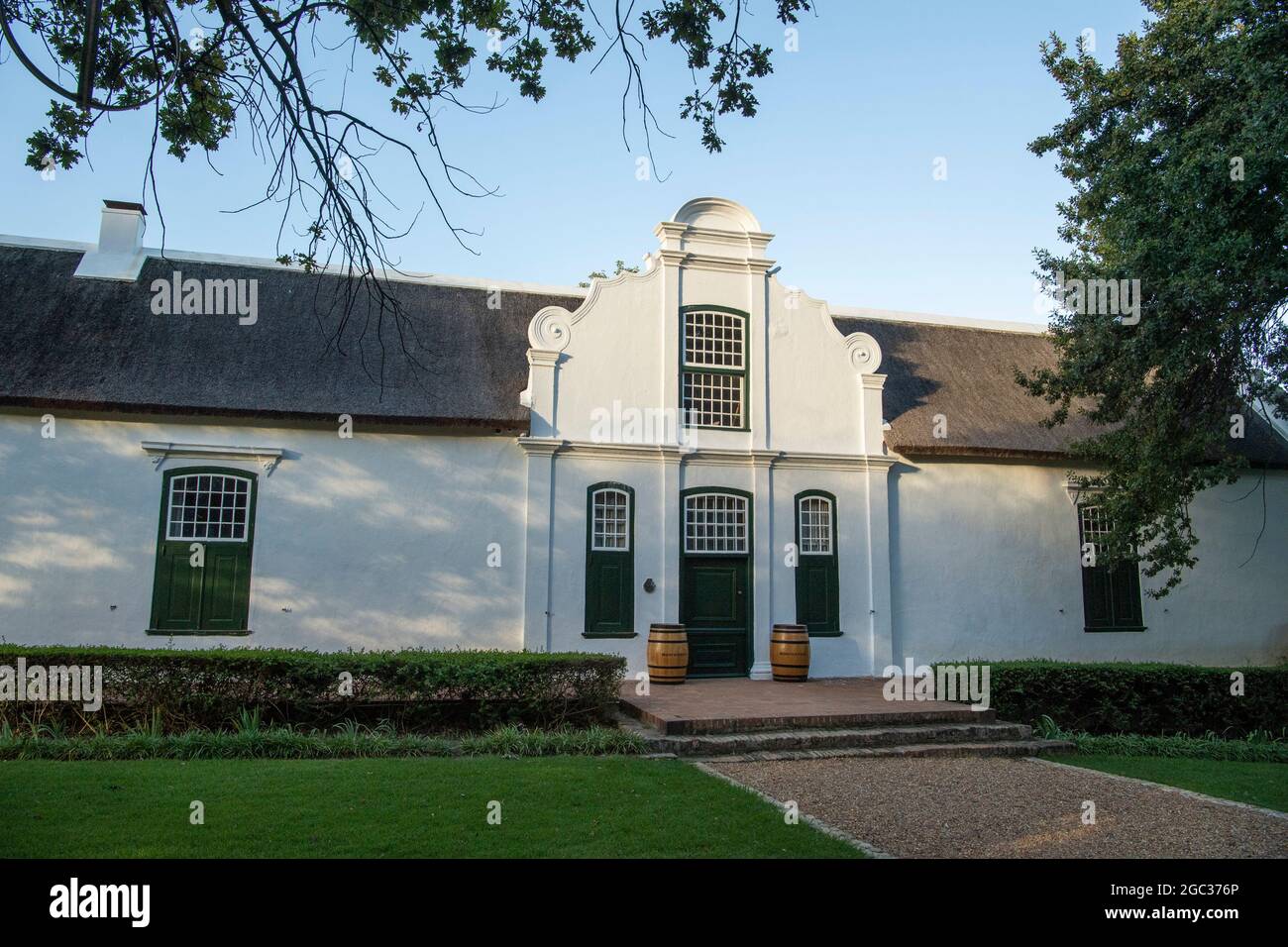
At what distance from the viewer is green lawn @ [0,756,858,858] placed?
225 inches

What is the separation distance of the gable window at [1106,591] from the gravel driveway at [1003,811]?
7649mm

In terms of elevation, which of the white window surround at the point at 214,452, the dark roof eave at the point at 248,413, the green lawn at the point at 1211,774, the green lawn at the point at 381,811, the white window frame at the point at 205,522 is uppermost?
the dark roof eave at the point at 248,413

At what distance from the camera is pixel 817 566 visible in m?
15.2

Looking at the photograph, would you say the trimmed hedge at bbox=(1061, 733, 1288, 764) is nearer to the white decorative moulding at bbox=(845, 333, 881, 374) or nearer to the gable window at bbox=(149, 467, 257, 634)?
the white decorative moulding at bbox=(845, 333, 881, 374)

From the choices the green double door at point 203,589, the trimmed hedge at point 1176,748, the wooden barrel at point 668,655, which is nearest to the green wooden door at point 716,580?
the wooden barrel at point 668,655

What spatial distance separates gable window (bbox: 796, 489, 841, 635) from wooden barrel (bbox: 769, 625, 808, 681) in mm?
791

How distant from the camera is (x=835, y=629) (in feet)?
49.6

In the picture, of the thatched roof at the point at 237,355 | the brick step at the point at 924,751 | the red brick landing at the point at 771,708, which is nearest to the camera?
the brick step at the point at 924,751

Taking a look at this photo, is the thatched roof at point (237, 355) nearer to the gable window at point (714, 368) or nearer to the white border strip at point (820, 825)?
the gable window at point (714, 368)

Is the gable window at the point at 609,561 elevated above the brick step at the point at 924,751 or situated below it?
above

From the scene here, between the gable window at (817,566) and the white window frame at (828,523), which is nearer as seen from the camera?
the gable window at (817,566)

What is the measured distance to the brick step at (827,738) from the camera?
9.77 metres
